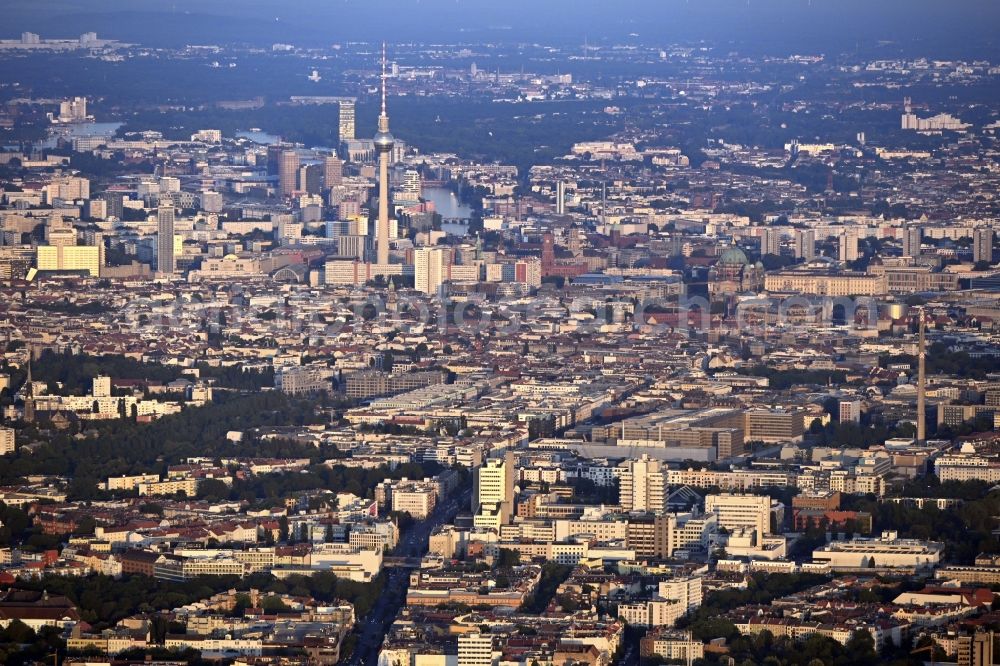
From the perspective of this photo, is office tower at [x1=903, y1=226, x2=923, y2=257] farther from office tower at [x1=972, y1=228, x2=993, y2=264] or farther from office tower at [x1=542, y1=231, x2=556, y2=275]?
office tower at [x1=542, y1=231, x2=556, y2=275]

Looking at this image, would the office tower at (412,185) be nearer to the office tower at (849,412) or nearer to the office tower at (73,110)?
the office tower at (73,110)

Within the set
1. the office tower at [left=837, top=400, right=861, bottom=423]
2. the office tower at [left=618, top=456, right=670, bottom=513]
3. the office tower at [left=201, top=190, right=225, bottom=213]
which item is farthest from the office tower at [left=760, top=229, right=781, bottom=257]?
the office tower at [left=618, top=456, right=670, bottom=513]

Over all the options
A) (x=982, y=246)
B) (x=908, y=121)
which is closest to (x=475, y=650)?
(x=982, y=246)

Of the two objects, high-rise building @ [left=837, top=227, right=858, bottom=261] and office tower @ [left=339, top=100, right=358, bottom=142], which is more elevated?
high-rise building @ [left=837, top=227, right=858, bottom=261]

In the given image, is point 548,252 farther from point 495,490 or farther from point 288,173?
point 495,490

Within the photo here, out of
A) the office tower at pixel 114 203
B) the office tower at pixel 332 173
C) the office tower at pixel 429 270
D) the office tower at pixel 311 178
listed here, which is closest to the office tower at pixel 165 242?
the office tower at pixel 114 203
